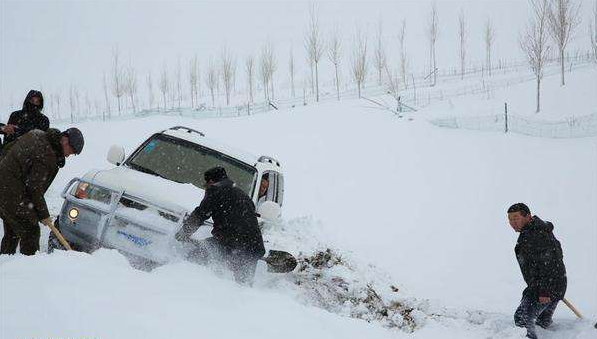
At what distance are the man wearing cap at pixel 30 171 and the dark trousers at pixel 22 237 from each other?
0.04 feet

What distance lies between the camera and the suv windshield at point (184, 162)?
5.57 metres

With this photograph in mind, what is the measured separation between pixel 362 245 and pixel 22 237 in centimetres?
744

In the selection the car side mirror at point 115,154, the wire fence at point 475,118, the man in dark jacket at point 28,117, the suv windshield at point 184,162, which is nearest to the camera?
the car side mirror at point 115,154

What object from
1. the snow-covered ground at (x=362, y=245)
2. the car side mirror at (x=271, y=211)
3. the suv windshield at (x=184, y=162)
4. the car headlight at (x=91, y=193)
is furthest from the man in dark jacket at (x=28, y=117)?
the car side mirror at (x=271, y=211)

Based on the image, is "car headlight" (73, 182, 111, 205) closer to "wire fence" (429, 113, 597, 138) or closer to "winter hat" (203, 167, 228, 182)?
"winter hat" (203, 167, 228, 182)

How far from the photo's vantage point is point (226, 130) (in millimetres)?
25062

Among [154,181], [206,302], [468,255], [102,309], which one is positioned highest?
[154,181]

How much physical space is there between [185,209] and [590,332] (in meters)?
4.43

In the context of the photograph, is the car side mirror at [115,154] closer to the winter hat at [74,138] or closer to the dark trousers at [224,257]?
the winter hat at [74,138]

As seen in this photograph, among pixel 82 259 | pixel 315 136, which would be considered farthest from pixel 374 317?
pixel 315 136

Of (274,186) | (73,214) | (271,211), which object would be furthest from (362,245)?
(73,214)

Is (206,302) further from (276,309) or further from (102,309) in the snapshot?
(102,309)

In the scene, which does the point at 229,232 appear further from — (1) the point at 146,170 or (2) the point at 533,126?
(2) the point at 533,126

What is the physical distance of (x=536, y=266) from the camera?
486 centimetres
